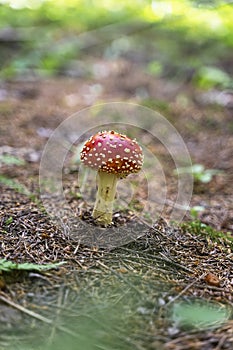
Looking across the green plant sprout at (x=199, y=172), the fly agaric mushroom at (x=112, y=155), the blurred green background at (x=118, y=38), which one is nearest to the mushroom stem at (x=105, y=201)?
the fly agaric mushroom at (x=112, y=155)

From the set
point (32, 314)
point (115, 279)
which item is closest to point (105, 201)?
point (115, 279)

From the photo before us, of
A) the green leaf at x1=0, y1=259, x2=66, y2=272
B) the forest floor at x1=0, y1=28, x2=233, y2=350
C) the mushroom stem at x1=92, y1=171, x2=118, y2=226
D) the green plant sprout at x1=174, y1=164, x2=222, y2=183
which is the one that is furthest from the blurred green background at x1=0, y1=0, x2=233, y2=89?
the green leaf at x1=0, y1=259, x2=66, y2=272

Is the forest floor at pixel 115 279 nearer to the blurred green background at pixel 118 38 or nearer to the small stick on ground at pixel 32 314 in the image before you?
the small stick on ground at pixel 32 314

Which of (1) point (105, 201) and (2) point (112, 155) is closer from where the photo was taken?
Result: (2) point (112, 155)

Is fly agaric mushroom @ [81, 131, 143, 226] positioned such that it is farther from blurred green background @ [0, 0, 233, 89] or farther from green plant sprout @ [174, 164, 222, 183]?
blurred green background @ [0, 0, 233, 89]

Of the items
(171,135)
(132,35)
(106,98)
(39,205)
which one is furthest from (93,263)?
(132,35)

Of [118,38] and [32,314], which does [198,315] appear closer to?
[32,314]

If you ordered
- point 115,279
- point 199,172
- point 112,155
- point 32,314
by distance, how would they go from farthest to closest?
1. point 199,172
2. point 112,155
3. point 115,279
4. point 32,314
